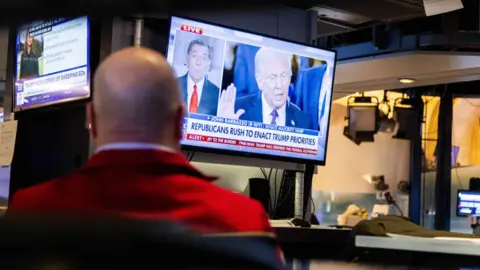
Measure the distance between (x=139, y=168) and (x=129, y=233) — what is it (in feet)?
1.26

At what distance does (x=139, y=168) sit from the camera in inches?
40.4

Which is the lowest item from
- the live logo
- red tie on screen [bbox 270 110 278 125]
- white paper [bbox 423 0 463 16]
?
red tie on screen [bbox 270 110 278 125]

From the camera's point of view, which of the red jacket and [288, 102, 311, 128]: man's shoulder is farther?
[288, 102, 311, 128]: man's shoulder

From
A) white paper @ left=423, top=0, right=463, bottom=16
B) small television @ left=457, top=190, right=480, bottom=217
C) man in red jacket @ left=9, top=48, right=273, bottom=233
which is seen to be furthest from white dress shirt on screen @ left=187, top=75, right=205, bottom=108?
small television @ left=457, top=190, right=480, bottom=217

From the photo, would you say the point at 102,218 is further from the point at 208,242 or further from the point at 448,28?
the point at 448,28

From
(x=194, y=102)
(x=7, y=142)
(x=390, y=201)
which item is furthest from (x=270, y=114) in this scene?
(x=390, y=201)

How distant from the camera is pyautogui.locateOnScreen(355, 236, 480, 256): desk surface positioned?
92.1 inches

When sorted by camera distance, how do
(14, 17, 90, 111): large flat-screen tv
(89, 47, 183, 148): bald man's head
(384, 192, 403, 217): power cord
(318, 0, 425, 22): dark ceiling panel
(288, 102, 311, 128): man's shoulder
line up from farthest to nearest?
1. (384, 192, 403, 217): power cord
2. (318, 0, 425, 22): dark ceiling panel
3. (288, 102, 311, 128): man's shoulder
4. (14, 17, 90, 111): large flat-screen tv
5. (89, 47, 183, 148): bald man's head

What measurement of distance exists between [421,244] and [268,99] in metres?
1.07

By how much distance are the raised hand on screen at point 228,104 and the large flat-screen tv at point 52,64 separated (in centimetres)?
58

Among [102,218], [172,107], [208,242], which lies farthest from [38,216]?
[172,107]

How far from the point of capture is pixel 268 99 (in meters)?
3.16

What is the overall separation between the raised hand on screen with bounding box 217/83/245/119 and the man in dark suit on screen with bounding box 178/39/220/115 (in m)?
0.04

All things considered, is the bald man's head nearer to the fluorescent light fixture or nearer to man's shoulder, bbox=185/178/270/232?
man's shoulder, bbox=185/178/270/232
